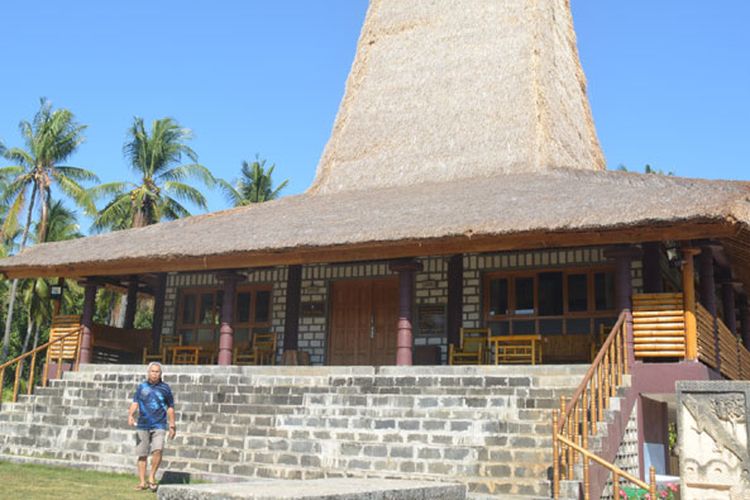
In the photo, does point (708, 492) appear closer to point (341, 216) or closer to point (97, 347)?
point (341, 216)

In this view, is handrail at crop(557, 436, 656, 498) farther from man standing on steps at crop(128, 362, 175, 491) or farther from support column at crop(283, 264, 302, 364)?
support column at crop(283, 264, 302, 364)

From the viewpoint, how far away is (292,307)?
651 inches

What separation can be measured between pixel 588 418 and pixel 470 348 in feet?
16.7

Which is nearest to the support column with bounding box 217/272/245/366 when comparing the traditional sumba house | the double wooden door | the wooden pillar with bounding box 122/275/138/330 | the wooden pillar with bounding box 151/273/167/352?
the traditional sumba house

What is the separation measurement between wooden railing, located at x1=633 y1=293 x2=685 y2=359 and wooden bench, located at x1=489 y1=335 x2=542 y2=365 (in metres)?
Answer: 1.96

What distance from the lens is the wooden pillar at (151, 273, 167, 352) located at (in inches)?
735

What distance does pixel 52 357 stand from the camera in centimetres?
1642

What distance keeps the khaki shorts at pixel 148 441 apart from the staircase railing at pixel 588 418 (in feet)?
13.9

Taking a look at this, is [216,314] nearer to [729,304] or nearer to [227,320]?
[227,320]

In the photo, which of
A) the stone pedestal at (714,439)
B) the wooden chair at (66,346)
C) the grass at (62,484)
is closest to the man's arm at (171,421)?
the grass at (62,484)

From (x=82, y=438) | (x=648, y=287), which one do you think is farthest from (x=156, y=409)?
(x=648, y=287)

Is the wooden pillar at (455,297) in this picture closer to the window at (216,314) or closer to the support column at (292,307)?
the support column at (292,307)

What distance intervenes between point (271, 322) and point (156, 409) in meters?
8.03

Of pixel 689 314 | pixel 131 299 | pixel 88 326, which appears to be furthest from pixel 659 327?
pixel 131 299
